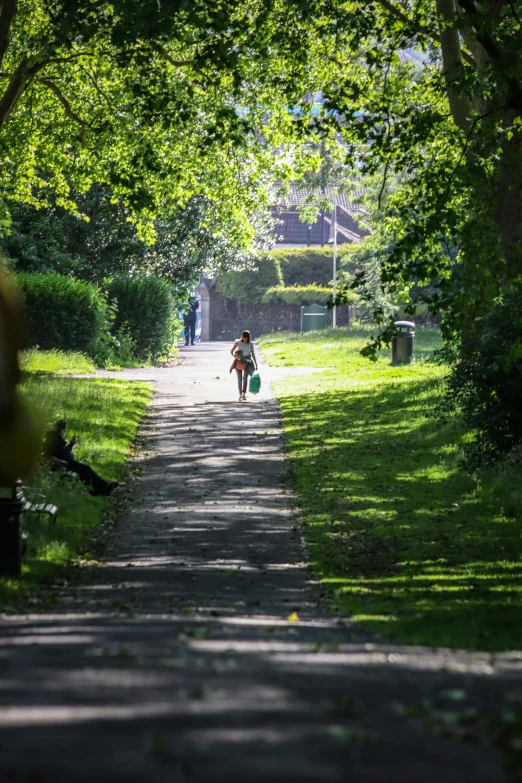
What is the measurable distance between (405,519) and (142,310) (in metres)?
23.0

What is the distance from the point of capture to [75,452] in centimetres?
1806

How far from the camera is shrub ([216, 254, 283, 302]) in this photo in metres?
63.1

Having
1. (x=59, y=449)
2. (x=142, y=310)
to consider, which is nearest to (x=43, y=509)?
(x=59, y=449)

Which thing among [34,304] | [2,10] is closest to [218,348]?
[34,304]

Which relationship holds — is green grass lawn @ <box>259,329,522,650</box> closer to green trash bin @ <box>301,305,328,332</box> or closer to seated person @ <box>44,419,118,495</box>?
seated person @ <box>44,419,118,495</box>

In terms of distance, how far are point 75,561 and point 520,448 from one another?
700 cm

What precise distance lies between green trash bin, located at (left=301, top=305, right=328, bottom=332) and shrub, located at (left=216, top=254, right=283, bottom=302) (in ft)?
19.7

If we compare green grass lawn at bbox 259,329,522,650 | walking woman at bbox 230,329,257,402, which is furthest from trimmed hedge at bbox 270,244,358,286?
walking woman at bbox 230,329,257,402

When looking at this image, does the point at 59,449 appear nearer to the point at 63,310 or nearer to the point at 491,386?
the point at 491,386

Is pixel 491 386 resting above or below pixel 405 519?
above

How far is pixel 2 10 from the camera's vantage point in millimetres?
17281

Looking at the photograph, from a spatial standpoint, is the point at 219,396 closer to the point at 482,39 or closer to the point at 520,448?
the point at 520,448

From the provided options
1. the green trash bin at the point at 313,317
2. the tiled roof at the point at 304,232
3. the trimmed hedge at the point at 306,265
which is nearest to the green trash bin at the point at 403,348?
the green trash bin at the point at 313,317

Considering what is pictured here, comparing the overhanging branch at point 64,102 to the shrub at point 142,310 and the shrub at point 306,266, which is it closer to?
the shrub at point 142,310
